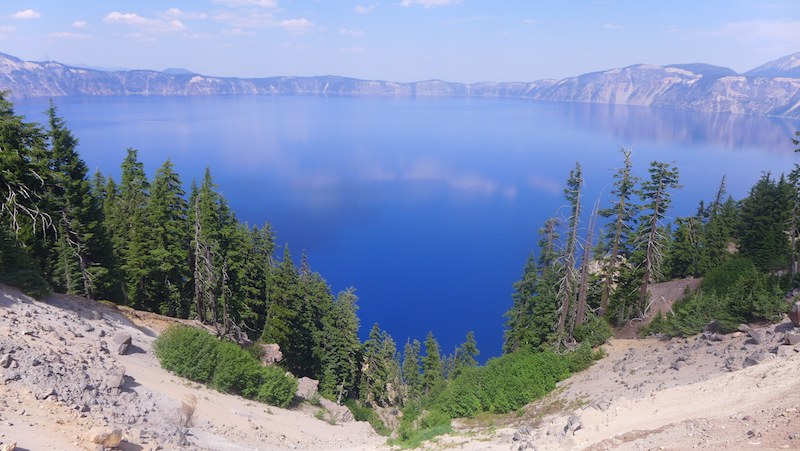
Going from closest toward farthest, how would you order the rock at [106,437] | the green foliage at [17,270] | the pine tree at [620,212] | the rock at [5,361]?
the rock at [106,437] → the rock at [5,361] → the green foliage at [17,270] → the pine tree at [620,212]

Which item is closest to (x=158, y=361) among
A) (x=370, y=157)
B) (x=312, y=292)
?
(x=312, y=292)

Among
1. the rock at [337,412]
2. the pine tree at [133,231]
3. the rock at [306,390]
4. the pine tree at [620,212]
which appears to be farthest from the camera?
the pine tree at [133,231]

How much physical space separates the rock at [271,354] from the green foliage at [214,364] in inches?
275

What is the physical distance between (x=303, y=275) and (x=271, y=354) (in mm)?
10037

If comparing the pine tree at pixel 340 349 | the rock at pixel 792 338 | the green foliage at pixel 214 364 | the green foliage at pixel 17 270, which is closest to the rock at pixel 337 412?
the green foliage at pixel 214 364

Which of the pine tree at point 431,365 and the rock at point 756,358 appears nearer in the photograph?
the rock at point 756,358

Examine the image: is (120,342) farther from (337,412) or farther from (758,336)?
(758,336)

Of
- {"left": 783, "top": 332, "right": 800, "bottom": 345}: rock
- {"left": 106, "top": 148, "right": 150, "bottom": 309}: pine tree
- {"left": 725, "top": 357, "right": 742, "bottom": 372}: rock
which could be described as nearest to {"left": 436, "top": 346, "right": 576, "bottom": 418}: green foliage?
{"left": 725, "top": 357, "right": 742, "bottom": 372}: rock

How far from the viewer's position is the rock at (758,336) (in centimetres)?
1788

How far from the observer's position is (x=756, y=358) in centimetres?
1525

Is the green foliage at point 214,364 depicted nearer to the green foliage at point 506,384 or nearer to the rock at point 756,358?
the green foliage at point 506,384

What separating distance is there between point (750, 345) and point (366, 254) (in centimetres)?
6421

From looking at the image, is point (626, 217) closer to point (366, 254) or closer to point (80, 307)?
point (80, 307)

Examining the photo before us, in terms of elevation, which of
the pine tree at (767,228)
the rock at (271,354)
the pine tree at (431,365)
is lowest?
the pine tree at (431,365)
